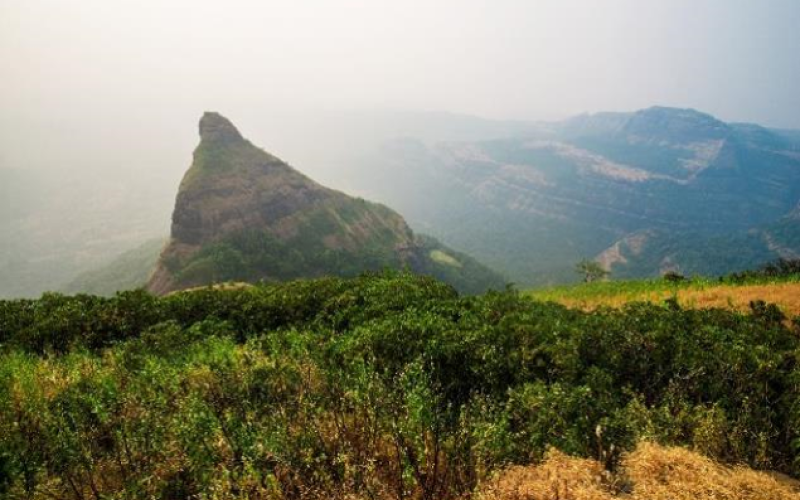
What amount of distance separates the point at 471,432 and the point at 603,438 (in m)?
2.38

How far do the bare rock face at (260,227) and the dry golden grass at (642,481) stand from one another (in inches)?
4359

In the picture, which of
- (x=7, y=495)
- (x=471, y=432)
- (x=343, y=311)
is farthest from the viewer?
(x=343, y=311)

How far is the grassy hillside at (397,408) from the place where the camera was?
819cm

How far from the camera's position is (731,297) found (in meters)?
25.0

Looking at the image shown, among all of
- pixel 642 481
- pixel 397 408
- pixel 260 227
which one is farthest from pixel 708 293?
pixel 260 227

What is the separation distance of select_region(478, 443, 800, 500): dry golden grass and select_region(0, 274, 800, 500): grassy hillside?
0.49 feet

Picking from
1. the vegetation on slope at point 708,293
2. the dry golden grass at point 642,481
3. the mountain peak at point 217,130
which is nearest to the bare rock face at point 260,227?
the mountain peak at point 217,130

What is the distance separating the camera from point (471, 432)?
348 inches

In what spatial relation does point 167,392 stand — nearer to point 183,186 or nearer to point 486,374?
point 486,374

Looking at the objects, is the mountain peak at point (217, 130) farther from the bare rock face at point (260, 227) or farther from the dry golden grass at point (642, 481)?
the dry golden grass at point (642, 481)

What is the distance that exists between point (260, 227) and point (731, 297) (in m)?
140

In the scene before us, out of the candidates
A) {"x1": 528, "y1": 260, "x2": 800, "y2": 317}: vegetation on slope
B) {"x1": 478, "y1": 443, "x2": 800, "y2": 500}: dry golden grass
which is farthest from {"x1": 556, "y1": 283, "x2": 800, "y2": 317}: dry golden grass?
{"x1": 478, "y1": 443, "x2": 800, "y2": 500}: dry golden grass

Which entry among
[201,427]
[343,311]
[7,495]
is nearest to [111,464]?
[7,495]

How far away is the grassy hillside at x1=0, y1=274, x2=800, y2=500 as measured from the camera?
26.9 ft
